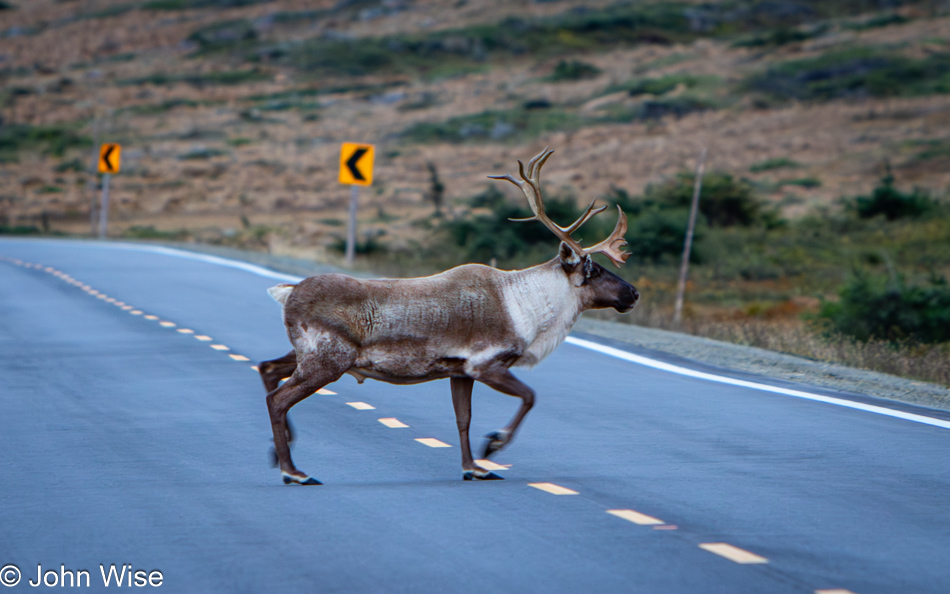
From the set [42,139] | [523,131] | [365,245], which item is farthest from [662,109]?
[365,245]

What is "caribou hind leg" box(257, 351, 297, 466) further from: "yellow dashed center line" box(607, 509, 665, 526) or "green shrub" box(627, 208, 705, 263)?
"green shrub" box(627, 208, 705, 263)

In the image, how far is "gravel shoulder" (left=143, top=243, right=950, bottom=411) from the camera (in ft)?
37.3

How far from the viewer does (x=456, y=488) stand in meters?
7.23

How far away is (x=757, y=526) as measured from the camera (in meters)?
6.35

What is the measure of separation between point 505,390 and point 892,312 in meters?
16.1

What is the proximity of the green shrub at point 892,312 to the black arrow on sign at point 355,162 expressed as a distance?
987 centimetres

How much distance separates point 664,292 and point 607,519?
22.0m

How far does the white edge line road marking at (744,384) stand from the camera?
32.9 ft

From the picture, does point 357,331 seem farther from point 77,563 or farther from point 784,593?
point 784,593

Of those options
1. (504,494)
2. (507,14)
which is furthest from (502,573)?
(507,14)

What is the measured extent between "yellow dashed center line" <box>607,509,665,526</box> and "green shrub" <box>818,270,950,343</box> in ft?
50.3

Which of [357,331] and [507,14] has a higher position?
[507,14]

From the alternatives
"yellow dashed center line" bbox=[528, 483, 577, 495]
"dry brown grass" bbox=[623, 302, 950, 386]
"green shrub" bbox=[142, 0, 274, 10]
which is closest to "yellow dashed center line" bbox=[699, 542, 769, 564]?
"yellow dashed center line" bbox=[528, 483, 577, 495]

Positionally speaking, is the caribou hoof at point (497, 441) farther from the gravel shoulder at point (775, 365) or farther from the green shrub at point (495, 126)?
the green shrub at point (495, 126)
